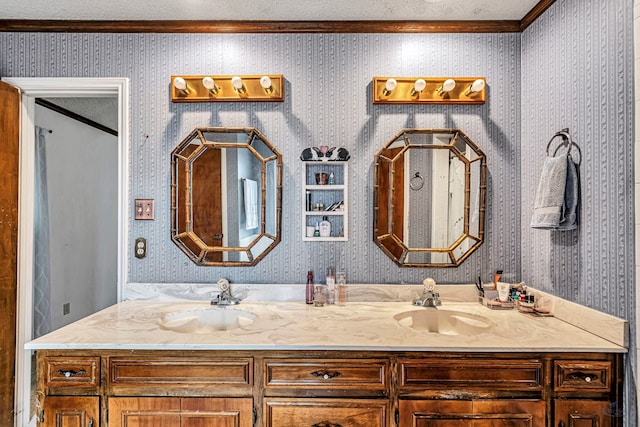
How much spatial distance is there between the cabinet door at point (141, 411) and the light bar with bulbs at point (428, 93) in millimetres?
1759

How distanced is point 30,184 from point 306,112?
1.69 metres

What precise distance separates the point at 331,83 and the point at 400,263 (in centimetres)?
110

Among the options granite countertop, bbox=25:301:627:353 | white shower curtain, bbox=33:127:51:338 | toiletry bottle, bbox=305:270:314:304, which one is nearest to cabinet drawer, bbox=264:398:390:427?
granite countertop, bbox=25:301:627:353

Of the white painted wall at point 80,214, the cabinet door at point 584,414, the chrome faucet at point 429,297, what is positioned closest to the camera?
the cabinet door at point 584,414

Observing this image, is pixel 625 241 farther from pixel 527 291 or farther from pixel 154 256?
pixel 154 256

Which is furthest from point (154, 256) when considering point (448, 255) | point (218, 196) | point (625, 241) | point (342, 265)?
point (625, 241)

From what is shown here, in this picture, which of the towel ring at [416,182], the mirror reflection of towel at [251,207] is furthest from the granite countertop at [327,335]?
the towel ring at [416,182]

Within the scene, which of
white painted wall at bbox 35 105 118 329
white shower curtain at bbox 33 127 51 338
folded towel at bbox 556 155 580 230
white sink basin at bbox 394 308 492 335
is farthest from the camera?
white painted wall at bbox 35 105 118 329

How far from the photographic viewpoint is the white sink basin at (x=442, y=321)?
1.88m

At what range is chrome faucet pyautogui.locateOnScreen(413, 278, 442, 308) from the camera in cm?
200

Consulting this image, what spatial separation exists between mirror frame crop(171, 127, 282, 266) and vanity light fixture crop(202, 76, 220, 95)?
0.20 metres

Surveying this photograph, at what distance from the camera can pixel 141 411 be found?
4.75 feet

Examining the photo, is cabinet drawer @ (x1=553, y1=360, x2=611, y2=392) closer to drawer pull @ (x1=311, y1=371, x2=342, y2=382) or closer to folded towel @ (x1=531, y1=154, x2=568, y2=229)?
folded towel @ (x1=531, y1=154, x2=568, y2=229)

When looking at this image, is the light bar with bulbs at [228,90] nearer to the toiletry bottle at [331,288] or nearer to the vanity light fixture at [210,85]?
the vanity light fixture at [210,85]
